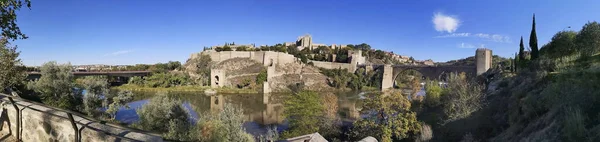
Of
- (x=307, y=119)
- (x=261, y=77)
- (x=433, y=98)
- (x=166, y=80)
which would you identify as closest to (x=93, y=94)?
(x=307, y=119)

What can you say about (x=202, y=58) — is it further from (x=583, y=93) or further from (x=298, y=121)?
(x=583, y=93)

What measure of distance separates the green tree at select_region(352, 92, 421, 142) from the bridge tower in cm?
2680

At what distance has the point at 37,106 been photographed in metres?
4.72

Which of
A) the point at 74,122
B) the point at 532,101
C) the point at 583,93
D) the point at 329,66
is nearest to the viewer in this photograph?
the point at 74,122

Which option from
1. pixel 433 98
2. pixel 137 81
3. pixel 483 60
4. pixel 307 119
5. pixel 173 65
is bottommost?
pixel 307 119

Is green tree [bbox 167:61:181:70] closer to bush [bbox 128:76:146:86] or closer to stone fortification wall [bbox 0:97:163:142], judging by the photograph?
bush [bbox 128:76:146:86]

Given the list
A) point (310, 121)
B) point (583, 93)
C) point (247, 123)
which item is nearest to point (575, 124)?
point (583, 93)

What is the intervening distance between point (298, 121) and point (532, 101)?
14.0 meters

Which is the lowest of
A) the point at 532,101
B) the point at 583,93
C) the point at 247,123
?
the point at 247,123

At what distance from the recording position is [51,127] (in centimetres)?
424

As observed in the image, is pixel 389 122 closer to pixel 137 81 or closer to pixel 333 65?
pixel 333 65

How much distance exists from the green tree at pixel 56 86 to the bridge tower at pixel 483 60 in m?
45.7

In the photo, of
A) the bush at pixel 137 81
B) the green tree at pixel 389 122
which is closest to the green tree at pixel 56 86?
the green tree at pixel 389 122

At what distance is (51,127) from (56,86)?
1744 centimetres
